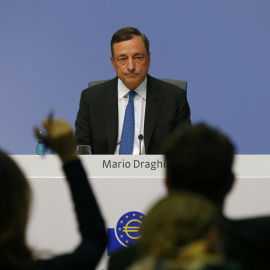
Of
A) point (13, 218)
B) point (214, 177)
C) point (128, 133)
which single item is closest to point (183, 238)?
point (13, 218)

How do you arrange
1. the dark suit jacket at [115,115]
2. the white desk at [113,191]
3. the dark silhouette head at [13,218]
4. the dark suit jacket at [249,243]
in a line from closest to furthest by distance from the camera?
the dark silhouette head at [13,218] → the dark suit jacket at [249,243] → the white desk at [113,191] → the dark suit jacket at [115,115]

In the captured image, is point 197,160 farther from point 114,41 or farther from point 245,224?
point 114,41

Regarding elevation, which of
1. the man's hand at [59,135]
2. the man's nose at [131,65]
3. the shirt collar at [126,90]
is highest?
the man's hand at [59,135]

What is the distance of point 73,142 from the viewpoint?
0.92 m

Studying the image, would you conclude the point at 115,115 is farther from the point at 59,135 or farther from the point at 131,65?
the point at 59,135

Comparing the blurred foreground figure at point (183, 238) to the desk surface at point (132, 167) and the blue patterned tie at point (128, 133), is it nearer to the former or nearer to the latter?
the desk surface at point (132, 167)

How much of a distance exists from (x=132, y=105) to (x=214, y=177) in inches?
92.9

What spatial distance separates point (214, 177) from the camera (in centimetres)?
105

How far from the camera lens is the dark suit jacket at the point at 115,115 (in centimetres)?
331

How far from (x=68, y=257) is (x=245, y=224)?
36 centimetres

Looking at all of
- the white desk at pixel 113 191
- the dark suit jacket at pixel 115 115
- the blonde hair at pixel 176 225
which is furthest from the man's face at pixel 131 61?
the blonde hair at pixel 176 225

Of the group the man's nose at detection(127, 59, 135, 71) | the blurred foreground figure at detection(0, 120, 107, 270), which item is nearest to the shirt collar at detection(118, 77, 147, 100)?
the man's nose at detection(127, 59, 135, 71)

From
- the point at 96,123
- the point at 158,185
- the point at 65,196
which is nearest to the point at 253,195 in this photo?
the point at 158,185

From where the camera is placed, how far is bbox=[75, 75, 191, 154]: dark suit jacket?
3312 mm
